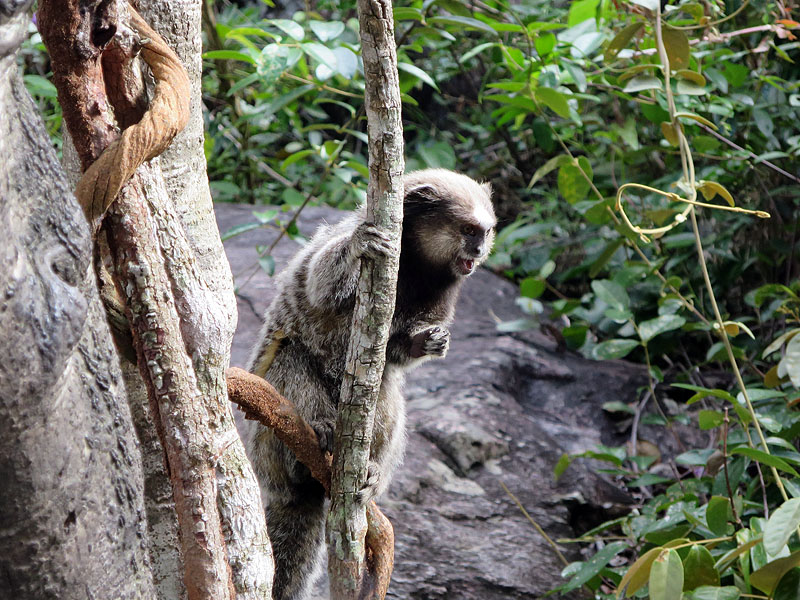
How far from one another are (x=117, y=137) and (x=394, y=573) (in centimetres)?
278

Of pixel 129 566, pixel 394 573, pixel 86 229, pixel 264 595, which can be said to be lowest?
pixel 394 573

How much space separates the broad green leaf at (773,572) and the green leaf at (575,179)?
210cm

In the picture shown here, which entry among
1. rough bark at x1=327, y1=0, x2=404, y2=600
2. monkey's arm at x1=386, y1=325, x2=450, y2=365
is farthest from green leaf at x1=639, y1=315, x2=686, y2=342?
rough bark at x1=327, y1=0, x2=404, y2=600

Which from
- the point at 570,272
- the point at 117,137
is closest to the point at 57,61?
the point at 117,137

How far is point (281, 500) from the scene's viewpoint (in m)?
3.08

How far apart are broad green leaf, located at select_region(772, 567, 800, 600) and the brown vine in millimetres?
1302

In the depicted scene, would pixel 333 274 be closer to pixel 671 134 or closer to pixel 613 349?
pixel 671 134

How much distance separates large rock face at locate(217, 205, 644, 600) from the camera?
3885 millimetres

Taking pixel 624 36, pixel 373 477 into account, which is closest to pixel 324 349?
pixel 373 477

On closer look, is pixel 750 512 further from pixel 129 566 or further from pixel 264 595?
pixel 129 566

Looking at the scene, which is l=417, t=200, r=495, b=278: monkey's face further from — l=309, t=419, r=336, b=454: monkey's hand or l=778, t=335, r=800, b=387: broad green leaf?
l=778, t=335, r=800, b=387: broad green leaf

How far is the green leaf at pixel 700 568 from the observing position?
2.71 m

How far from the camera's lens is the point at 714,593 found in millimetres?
2641

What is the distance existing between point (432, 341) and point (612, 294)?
194 cm
